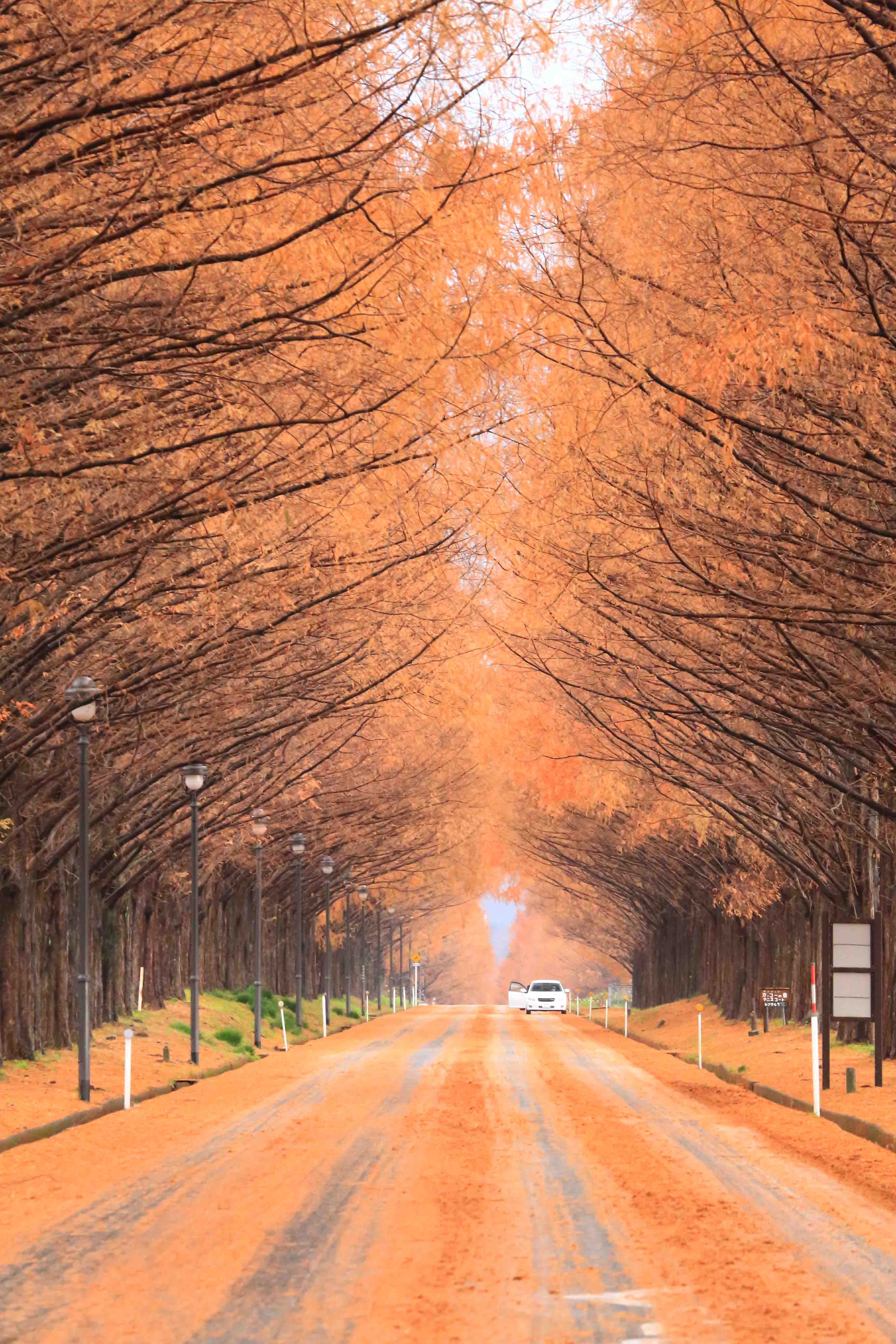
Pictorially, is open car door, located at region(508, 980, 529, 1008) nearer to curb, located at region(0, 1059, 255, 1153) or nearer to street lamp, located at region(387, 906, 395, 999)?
street lamp, located at region(387, 906, 395, 999)

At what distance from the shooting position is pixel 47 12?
9.56 meters

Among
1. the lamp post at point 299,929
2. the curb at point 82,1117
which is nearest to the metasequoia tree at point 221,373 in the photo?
the curb at point 82,1117

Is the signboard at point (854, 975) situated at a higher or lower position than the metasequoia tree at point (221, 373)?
lower

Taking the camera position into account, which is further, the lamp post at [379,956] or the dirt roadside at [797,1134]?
the lamp post at [379,956]

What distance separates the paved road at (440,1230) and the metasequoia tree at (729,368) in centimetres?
478

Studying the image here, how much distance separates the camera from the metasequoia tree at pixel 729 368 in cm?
1220

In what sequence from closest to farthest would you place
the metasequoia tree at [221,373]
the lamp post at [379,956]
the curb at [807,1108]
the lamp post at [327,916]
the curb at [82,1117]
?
1. the metasequoia tree at [221,373]
2. the curb at [807,1108]
3. the curb at [82,1117]
4. the lamp post at [327,916]
5. the lamp post at [379,956]

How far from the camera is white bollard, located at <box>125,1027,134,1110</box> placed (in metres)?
21.5

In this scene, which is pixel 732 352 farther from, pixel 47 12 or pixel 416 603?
pixel 416 603

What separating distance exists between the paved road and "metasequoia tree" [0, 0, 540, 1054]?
5.16m

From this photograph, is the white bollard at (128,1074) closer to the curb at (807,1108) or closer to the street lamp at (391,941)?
the curb at (807,1108)

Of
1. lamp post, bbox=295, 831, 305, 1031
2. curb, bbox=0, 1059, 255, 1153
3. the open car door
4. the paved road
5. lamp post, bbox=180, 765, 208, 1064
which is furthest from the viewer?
the open car door

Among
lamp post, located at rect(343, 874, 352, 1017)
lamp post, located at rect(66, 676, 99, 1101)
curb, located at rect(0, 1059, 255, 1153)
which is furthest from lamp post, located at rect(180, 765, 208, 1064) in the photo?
lamp post, located at rect(343, 874, 352, 1017)

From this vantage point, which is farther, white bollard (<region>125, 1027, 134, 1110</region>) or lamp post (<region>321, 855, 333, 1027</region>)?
lamp post (<region>321, 855, 333, 1027</region>)
